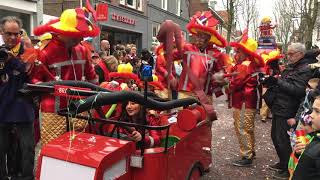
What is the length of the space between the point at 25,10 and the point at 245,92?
9153 mm

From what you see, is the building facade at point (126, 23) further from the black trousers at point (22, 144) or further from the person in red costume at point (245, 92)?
the black trousers at point (22, 144)

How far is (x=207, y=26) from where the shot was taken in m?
4.85

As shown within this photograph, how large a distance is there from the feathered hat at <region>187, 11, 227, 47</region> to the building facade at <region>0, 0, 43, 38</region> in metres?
8.38

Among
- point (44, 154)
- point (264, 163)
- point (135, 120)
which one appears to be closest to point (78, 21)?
point (135, 120)

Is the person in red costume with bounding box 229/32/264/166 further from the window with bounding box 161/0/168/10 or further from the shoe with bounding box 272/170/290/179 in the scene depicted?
the window with bounding box 161/0/168/10

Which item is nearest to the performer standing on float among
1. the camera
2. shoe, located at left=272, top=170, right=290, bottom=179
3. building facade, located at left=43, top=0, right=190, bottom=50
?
the camera

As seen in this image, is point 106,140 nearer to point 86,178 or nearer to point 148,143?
point 86,178

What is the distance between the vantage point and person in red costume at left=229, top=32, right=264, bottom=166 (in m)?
5.49

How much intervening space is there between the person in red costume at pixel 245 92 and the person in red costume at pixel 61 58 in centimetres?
248

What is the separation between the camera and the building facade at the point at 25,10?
1181cm

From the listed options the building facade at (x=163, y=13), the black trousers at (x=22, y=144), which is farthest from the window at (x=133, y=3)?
the black trousers at (x=22, y=144)

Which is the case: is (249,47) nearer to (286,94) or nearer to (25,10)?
(286,94)

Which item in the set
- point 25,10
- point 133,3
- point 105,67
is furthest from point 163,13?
point 105,67

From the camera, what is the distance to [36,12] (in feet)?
42.0
